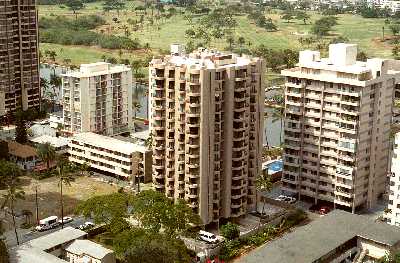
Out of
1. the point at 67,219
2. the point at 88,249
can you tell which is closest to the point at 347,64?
the point at 88,249

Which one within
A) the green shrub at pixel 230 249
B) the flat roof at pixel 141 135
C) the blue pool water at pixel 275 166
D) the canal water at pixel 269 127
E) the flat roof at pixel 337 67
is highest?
the flat roof at pixel 337 67

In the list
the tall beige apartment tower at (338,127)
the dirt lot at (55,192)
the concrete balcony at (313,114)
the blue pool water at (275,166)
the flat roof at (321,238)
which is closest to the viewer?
the flat roof at (321,238)

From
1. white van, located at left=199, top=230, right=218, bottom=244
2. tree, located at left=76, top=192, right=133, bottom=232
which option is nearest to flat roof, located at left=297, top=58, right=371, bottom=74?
white van, located at left=199, top=230, right=218, bottom=244

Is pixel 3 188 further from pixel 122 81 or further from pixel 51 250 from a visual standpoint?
pixel 122 81

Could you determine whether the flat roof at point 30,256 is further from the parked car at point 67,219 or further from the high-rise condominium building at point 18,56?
the high-rise condominium building at point 18,56

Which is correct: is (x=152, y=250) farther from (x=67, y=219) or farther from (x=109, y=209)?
(x=67, y=219)

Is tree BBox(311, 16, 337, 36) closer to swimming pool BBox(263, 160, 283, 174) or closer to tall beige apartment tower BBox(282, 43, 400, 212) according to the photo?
swimming pool BBox(263, 160, 283, 174)

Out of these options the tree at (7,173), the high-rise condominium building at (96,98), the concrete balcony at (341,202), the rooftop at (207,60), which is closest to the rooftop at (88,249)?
the tree at (7,173)

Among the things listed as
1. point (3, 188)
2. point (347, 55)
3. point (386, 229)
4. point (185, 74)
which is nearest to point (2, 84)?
point (3, 188)
